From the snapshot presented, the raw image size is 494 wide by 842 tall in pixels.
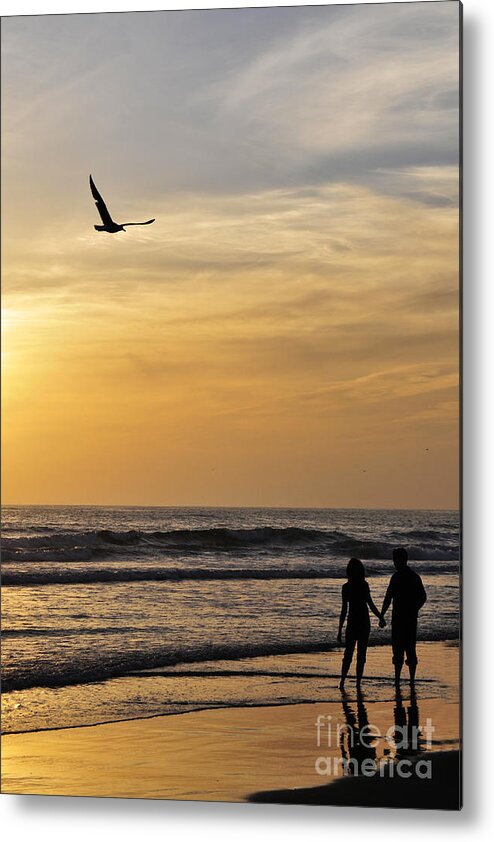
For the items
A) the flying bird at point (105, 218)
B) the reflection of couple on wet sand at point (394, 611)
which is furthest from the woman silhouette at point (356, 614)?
the flying bird at point (105, 218)

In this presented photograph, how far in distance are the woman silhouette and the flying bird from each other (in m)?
1.54

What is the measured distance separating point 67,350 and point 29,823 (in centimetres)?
175

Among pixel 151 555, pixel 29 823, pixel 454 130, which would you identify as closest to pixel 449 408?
pixel 454 130

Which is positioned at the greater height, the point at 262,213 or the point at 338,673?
the point at 262,213

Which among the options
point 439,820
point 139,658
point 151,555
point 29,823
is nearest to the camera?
point 439,820

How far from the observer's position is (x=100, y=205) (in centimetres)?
431

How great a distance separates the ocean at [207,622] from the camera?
4.22 metres

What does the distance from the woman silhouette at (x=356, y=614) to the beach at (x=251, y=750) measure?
0.23 ft

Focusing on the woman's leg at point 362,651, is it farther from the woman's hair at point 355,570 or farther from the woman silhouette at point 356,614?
the woman's hair at point 355,570

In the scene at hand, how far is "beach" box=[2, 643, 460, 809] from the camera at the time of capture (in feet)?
12.9

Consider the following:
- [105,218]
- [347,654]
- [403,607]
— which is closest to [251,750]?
[347,654]

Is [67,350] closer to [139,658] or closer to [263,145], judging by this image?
[263,145]

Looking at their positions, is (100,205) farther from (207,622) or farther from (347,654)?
(207,622)

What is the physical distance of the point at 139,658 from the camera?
492 centimetres
